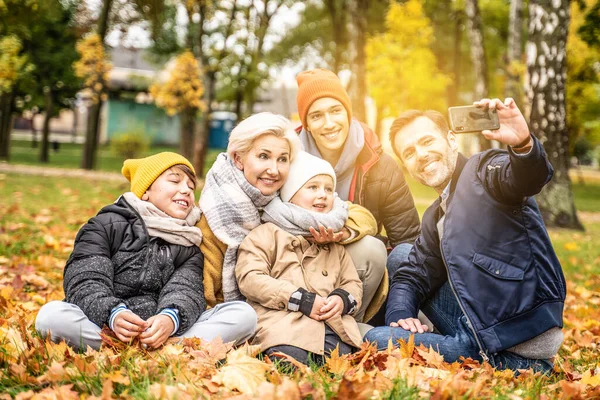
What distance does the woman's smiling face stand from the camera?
3395mm

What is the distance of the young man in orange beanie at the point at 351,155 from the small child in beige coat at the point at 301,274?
63cm

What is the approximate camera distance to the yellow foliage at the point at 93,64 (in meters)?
16.6

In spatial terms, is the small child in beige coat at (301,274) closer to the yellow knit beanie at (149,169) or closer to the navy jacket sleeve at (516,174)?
the yellow knit beanie at (149,169)

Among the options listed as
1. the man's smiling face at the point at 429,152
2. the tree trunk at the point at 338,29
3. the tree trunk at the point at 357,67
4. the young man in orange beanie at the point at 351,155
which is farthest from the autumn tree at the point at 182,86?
the man's smiling face at the point at 429,152

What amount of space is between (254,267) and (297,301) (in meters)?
0.31

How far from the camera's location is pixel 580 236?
33.2ft

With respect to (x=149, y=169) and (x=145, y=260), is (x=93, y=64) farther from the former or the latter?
(x=145, y=260)

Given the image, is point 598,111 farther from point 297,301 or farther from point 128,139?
point 297,301

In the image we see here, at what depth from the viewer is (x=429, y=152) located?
3271 mm

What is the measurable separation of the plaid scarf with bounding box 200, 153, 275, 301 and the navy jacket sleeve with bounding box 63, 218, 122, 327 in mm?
609

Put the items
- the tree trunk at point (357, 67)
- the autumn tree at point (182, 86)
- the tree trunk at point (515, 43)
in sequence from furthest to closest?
the autumn tree at point (182, 86) < the tree trunk at point (357, 67) < the tree trunk at point (515, 43)

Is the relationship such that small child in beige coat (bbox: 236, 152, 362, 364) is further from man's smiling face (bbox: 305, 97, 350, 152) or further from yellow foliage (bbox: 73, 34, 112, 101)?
yellow foliage (bbox: 73, 34, 112, 101)

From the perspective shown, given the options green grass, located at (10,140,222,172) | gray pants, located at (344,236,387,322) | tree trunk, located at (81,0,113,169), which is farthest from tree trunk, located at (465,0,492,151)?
gray pants, located at (344,236,387,322)

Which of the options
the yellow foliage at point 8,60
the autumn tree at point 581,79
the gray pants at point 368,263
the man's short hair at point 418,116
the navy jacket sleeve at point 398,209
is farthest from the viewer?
the autumn tree at point 581,79
